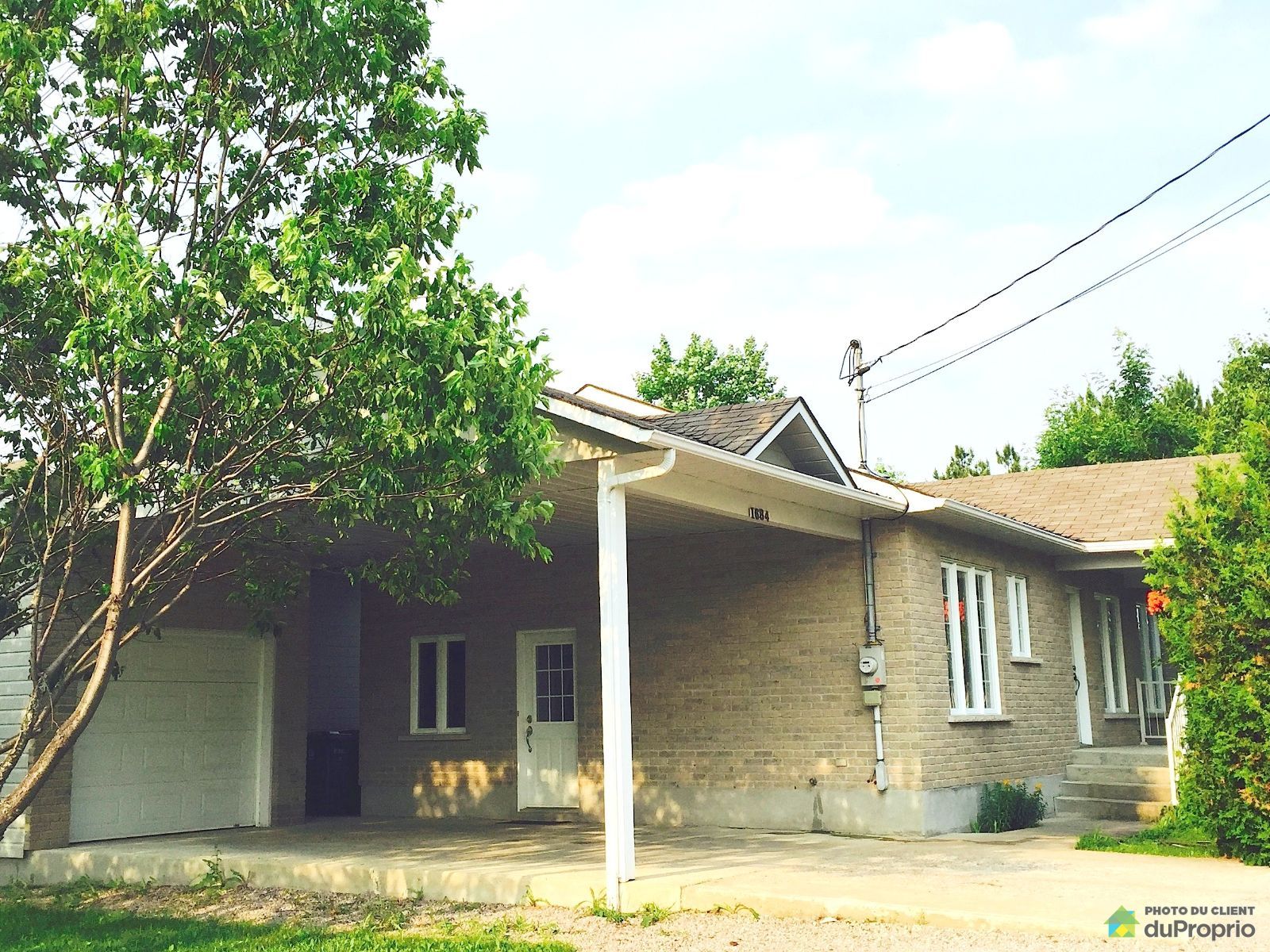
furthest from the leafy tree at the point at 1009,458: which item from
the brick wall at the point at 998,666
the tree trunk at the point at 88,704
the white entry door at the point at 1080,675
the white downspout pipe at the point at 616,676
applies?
the tree trunk at the point at 88,704

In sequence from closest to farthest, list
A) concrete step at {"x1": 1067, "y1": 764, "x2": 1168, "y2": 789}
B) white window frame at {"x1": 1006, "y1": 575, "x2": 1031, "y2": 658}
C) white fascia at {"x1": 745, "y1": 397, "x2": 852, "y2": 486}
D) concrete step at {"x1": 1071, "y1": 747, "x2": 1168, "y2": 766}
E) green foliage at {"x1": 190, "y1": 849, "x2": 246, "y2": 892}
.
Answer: green foliage at {"x1": 190, "y1": 849, "x2": 246, "y2": 892} → white fascia at {"x1": 745, "y1": 397, "x2": 852, "y2": 486} → concrete step at {"x1": 1067, "y1": 764, "x2": 1168, "y2": 789} → concrete step at {"x1": 1071, "y1": 747, "x2": 1168, "y2": 766} → white window frame at {"x1": 1006, "y1": 575, "x2": 1031, "y2": 658}

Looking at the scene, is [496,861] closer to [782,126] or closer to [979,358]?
[782,126]

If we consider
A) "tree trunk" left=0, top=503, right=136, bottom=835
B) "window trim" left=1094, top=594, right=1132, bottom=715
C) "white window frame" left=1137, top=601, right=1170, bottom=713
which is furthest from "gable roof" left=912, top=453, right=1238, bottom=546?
"tree trunk" left=0, top=503, right=136, bottom=835

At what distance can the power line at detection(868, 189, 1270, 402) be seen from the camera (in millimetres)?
16312

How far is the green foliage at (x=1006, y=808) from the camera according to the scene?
13.2 metres

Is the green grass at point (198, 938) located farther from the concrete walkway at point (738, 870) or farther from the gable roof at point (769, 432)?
the gable roof at point (769, 432)

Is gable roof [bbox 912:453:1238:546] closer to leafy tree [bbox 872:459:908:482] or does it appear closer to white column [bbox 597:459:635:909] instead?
white column [bbox 597:459:635:909]

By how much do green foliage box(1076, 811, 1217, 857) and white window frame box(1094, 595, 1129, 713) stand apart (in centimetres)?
607

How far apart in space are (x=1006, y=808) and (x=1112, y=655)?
576cm

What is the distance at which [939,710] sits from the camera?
13.0 m

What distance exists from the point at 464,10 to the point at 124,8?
2.38 meters

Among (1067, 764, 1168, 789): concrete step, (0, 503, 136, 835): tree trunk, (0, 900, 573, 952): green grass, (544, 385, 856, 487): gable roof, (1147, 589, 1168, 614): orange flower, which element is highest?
(544, 385, 856, 487): gable roof

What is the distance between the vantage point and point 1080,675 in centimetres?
1691

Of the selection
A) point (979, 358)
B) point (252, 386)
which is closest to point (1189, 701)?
point (252, 386)
